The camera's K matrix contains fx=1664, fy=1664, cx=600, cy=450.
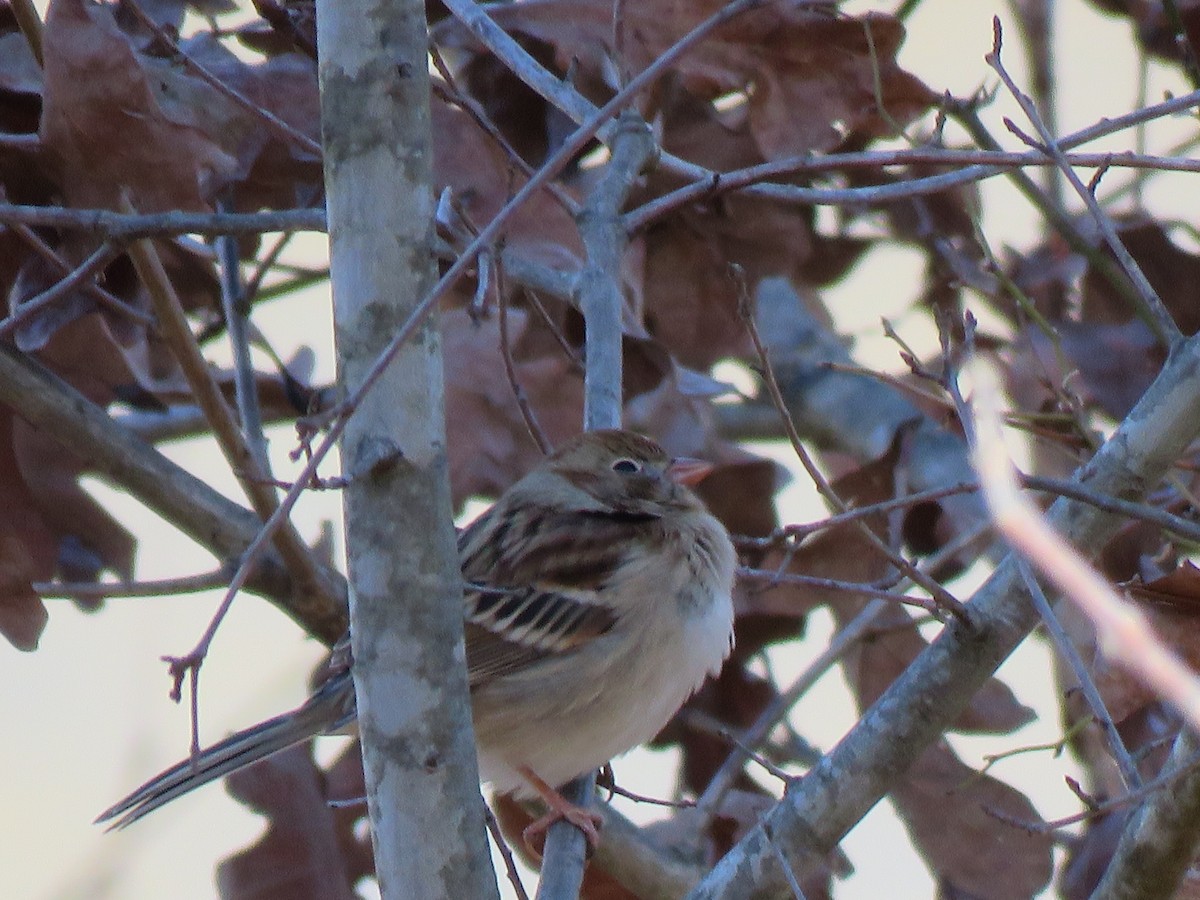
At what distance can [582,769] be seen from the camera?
13.1 ft

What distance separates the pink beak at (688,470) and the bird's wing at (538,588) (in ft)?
0.73

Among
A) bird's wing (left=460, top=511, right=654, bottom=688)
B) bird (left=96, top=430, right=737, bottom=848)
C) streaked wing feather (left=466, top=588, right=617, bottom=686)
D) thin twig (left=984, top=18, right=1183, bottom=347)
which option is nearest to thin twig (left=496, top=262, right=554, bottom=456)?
bird (left=96, top=430, right=737, bottom=848)

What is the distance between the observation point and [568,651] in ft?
13.5

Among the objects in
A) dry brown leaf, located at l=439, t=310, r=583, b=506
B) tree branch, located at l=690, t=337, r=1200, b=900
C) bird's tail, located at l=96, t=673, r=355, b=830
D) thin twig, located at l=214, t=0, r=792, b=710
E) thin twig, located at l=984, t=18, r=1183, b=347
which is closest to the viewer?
thin twig, located at l=214, t=0, r=792, b=710

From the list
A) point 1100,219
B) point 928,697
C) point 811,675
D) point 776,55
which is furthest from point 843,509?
point 776,55

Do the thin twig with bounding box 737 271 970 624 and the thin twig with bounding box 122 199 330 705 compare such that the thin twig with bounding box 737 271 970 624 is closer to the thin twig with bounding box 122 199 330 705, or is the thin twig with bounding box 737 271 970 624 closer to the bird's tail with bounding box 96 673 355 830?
the thin twig with bounding box 122 199 330 705

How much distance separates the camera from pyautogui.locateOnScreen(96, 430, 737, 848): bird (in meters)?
4.00

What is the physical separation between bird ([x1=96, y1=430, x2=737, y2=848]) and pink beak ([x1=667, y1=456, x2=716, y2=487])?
22 centimetres

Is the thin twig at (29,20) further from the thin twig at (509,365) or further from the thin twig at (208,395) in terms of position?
the thin twig at (509,365)

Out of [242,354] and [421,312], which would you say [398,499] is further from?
[242,354]

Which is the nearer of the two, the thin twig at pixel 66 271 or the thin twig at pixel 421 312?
the thin twig at pixel 421 312

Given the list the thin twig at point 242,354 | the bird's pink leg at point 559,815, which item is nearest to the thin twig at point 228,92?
the thin twig at point 242,354

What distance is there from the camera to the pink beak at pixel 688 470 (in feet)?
14.9

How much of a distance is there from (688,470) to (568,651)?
2.28 feet
